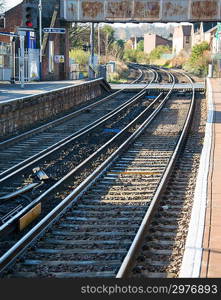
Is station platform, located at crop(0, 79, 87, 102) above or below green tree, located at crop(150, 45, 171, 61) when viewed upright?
below

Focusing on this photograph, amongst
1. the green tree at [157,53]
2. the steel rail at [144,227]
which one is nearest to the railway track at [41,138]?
the steel rail at [144,227]

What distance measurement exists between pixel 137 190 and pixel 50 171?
250cm

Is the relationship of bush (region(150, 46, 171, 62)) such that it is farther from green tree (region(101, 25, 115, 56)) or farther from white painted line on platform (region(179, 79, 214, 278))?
white painted line on platform (region(179, 79, 214, 278))

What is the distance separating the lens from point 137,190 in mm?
10844

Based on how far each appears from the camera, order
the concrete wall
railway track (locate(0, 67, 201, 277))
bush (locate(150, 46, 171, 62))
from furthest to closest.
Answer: bush (locate(150, 46, 171, 62))
the concrete wall
railway track (locate(0, 67, 201, 277))

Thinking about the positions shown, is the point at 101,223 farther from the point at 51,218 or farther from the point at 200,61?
the point at 200,61

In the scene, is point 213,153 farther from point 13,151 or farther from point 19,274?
point 19,274

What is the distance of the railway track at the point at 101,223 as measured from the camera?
284 inches

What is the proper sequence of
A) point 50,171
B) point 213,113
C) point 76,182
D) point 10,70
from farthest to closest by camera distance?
point 10,70 < point 213,113 < point 50,171 < point 76,182

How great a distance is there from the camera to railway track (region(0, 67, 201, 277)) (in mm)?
7219

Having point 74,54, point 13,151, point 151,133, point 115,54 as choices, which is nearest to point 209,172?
point 13,151

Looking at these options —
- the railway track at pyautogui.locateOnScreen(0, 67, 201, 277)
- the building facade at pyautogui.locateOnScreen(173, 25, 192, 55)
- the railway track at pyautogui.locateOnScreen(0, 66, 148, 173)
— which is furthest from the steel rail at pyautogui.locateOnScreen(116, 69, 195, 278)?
the building facade at pyautogui.locateOnScreen(173, 25, 192, 55)

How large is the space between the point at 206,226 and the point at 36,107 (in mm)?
14846

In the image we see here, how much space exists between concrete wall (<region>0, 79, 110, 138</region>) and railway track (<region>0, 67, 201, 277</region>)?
5.03 metres
